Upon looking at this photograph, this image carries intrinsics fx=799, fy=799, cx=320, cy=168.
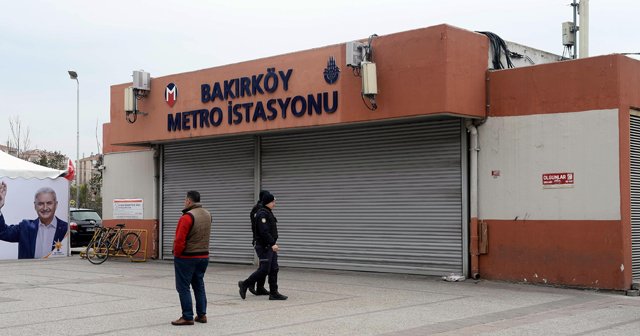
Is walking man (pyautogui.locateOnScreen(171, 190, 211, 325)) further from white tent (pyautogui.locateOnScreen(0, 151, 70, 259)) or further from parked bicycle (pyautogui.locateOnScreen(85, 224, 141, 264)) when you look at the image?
white tent (pyautogui.locateOnScreen(0, 151, 70, 259))

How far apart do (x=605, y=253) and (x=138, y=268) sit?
35.2 ft

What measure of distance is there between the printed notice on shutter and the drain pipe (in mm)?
1399

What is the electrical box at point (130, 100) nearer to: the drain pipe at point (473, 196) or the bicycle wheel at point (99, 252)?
the bicycle wheel at point (99, 252)

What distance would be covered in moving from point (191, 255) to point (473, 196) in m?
6.99

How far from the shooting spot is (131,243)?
21.4m

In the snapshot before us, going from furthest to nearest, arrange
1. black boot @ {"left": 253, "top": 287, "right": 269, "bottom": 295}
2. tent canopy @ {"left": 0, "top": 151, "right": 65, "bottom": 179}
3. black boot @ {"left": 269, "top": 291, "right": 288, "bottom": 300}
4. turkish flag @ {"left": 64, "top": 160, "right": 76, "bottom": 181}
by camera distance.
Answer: turkish flag @ {"left": 64, "top": 160, "right": 76, "bottom": 181}, tent canopy @ {"left": 0, "top": 151, "right": 65, "bottom": 179}, black boot @ {"left": 253, "top": 287, "right": 269, "bottom": 295}, black boot @ {"left": 269, "top": 291, "right": 288, "bottom": 300}

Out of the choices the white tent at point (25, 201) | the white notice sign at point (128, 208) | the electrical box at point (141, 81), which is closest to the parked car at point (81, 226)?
the white tent at point (25, 201)

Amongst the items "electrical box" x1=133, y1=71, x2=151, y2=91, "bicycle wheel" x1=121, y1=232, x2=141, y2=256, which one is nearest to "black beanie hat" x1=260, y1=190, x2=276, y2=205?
"electrical box" x1=133, y1=71, x2=151, y2=91

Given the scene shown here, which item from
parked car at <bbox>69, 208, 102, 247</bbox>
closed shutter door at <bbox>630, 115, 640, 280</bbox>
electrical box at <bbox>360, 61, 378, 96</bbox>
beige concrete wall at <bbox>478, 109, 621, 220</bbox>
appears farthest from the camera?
parked car at <bbox>69, 208, 102, 247</bbox>

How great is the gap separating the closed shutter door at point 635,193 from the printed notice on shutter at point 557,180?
115cm

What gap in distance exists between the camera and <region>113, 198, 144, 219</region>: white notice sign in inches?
877

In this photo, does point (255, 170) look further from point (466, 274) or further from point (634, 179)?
point (634, 179)

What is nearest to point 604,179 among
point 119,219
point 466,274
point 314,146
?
point 466,274

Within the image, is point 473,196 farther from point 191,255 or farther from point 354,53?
point 191,255
